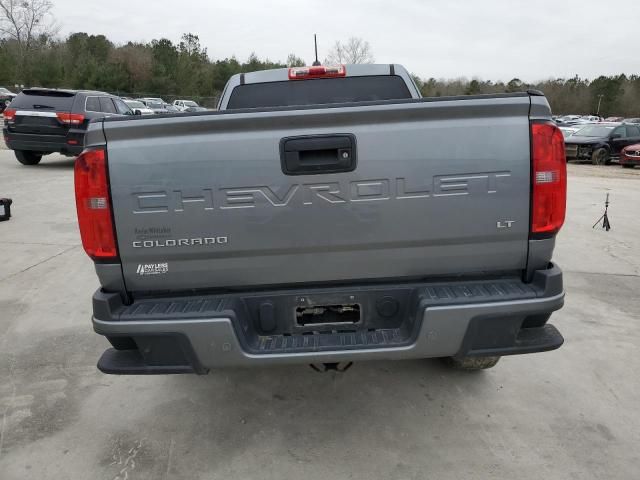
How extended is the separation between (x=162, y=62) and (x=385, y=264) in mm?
72385

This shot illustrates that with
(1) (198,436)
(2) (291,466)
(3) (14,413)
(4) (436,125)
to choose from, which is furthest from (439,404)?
(3) (14,413)

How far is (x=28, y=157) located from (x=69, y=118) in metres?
2.33

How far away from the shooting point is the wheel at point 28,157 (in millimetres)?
12625

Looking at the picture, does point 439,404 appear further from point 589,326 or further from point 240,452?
point 589,326

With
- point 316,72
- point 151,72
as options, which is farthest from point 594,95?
point 316,72

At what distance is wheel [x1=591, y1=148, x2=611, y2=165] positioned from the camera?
18734 mm

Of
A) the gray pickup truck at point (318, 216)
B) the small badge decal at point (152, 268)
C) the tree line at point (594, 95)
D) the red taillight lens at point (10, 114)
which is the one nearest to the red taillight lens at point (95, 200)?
the gray pickup truck at point (318, 216)

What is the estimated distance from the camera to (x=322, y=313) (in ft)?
8.09

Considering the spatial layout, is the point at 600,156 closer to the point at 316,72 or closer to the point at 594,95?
the point at 316,72

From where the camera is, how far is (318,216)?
228cm

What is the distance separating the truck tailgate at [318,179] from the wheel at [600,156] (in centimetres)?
1917

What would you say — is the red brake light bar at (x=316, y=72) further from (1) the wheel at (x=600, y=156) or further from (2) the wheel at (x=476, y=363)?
(1) the wheel at (x=600, y=156)

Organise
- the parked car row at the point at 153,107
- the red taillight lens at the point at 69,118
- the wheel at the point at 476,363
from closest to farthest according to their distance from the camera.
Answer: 1. the wheel at the point at 476,363
2. the red taillight lens at the point at 69,118
3. the parked car row at the point at 153,107

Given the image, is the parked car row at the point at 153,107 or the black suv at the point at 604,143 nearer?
the black suv at the point at 604,143
